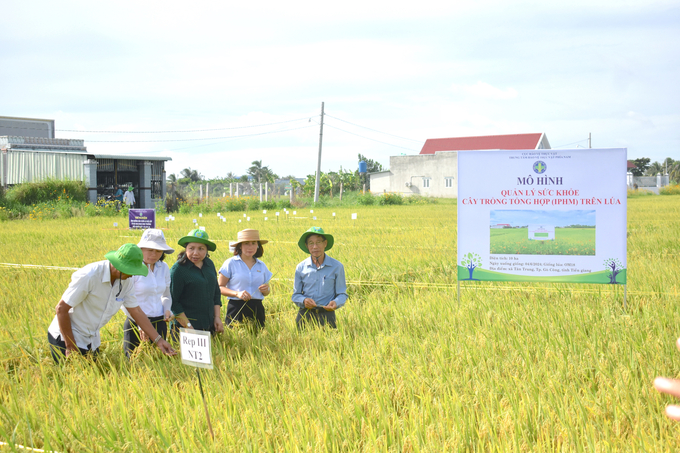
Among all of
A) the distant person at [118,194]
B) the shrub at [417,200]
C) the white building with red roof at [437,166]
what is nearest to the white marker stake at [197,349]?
the distant person at [118,194]

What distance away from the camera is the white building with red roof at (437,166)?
49000mm

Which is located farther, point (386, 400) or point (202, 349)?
point (386, 400)

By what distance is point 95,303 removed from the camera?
4.02 m

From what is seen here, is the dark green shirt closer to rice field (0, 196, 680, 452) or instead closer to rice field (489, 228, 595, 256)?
rice field (0, 196, 680, 452)

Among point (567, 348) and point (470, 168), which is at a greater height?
point (470, 168)

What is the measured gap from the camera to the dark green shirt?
4738mm

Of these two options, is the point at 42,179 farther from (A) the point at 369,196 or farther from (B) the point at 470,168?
(B) the point at 470,168

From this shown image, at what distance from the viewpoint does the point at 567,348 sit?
4031 millimetres

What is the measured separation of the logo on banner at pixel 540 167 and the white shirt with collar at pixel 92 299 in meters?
4.23

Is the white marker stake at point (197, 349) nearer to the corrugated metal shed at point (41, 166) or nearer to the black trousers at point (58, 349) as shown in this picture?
the black trousers at point (58, 349)

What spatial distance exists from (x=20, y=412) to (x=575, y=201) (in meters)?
5.32

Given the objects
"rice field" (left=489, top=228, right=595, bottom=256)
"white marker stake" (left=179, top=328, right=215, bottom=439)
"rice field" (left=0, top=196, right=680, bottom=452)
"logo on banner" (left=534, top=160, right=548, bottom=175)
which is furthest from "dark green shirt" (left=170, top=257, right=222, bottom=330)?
"logo on banner" (left=534, top=160, right=548, bottom=175)

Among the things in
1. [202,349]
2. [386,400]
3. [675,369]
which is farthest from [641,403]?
[202,349]

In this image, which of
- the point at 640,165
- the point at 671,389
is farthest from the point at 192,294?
the point at 640,165
